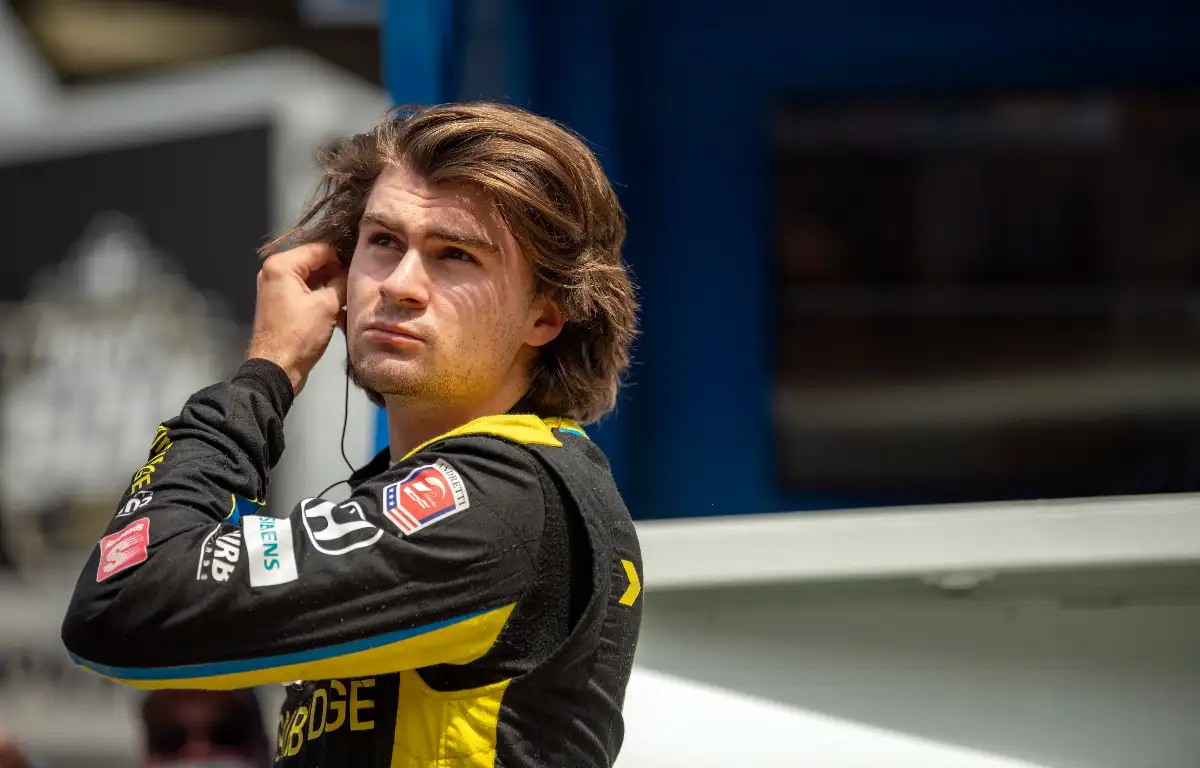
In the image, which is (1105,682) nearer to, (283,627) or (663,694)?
(663,694)

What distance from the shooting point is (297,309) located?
126cm

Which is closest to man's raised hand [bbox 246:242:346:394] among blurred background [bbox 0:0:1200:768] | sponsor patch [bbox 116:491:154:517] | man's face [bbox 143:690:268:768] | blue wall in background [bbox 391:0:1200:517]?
sponsor patch [bbox 116:491:154:517]

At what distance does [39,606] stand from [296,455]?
1096 millimetres

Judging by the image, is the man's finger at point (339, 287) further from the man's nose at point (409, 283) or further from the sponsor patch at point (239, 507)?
the sponsor patch at point (239, 507)

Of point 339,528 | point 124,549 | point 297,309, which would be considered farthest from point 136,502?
A: point 297,309

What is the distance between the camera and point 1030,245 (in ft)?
11.3

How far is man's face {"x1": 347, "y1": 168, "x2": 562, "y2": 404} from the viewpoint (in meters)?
1.17

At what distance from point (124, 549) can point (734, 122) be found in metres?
2.59

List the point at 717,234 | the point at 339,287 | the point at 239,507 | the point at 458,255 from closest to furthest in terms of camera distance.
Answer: the point at 239,507, the point at 458,255, the point at 339,287, the point at 717,234

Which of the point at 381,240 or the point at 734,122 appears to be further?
the point at 734,122

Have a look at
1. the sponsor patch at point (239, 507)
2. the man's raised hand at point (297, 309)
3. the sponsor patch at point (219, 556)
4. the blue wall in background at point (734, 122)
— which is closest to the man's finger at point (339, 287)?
the man's raised hand at point (297, 309)

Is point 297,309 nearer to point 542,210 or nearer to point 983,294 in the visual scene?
point 542,210

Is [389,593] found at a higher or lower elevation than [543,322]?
lower

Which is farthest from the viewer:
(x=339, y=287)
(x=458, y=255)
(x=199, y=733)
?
(x=199, y=733)
